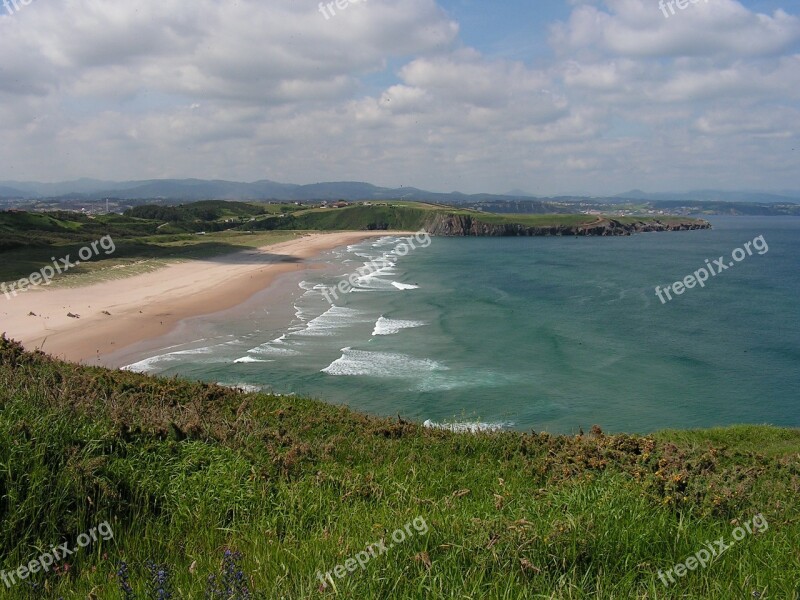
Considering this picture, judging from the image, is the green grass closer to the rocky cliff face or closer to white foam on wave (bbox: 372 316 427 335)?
white foam on wave (bbox: 372 316 427 335)

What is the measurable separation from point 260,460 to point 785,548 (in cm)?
571

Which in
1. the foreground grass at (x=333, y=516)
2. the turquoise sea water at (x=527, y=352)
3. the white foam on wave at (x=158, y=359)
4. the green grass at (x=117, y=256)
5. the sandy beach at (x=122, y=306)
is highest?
the foreground grass at (x=333, y=516)

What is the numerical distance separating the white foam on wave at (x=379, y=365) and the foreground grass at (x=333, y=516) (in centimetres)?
1829

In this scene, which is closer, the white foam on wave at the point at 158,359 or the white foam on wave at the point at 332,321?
the white foam on wave at the point at 158,359

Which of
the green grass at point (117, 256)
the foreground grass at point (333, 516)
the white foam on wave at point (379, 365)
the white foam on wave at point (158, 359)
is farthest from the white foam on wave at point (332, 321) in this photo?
the foreground grass at point (333, 516)

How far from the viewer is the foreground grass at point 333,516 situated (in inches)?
165

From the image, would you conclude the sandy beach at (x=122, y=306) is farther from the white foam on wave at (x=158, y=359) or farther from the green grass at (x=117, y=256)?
the green grass at (x=117, y=256)

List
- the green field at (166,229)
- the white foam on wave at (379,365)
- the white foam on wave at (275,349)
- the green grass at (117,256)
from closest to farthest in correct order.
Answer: the white foam on wave at (379,365) → the white foam on wave at (275,349) → the green grass at (117,256) → the green field at (166,229)

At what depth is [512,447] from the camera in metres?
11.3

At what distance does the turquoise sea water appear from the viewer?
24109 millimetres

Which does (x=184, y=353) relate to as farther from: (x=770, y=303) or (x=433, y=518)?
(x=770, y=303)

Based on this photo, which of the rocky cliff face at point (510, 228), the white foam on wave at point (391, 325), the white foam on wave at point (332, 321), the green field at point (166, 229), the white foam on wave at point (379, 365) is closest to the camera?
the white foam on wave at point (379, 365)

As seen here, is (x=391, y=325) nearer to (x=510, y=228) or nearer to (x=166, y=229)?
(x=166, y=229)

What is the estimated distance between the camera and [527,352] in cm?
3319
